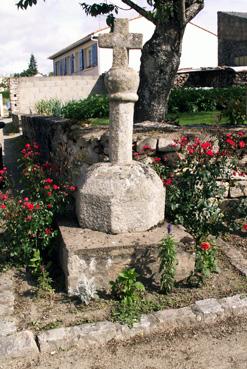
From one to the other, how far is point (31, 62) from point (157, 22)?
92.2 metres

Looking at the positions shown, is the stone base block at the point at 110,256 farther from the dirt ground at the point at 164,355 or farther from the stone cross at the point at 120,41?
the stone cross at the point at 120,41

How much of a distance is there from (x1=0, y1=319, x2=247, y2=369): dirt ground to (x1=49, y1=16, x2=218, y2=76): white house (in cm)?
2728

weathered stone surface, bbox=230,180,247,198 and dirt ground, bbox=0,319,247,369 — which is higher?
weathered stone surface, bbox=230,180,247,198

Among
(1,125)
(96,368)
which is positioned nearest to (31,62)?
(1,125)

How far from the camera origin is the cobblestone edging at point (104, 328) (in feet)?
10.2

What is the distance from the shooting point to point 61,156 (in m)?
6.95

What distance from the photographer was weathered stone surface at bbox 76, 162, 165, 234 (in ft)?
13.1

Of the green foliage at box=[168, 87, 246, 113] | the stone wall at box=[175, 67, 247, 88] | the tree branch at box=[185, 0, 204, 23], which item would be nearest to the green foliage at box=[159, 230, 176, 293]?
the tree branch at box=[185, 0, 204, 23]

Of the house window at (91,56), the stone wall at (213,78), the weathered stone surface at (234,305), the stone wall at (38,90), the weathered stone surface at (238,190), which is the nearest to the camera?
the weathered stone surface at (234,305)

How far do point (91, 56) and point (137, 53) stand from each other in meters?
3.70

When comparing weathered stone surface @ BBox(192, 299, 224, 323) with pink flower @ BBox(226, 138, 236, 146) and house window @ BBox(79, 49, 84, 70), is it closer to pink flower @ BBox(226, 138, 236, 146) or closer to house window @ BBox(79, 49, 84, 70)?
pink flower @ BBox(226, 138, 236, 146)

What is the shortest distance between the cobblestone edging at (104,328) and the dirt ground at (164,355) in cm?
6

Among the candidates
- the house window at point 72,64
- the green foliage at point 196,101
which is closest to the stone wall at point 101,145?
the green foliage at point 196,101

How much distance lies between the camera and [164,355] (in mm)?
3123
